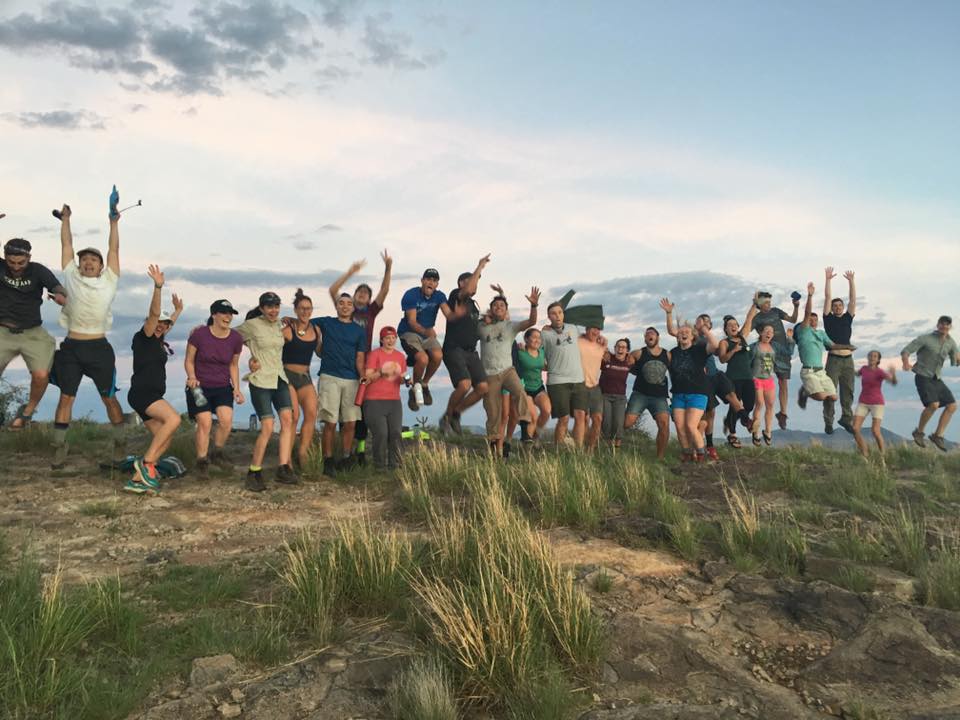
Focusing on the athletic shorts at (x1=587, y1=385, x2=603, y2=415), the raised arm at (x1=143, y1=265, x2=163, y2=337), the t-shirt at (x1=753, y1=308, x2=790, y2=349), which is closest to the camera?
the raised arm at (x1=143, y1=265, x2=163, y2=337)

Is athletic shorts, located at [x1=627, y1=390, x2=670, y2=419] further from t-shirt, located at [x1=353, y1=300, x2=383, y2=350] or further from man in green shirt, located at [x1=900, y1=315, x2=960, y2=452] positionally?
man in green shirt, located at [x1=900, y1=315, x2=960, y2=452]

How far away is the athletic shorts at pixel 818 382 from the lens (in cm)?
1422

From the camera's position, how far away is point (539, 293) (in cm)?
1033

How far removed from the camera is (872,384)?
13.4 meters

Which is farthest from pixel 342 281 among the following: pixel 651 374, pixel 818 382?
pixel 818 382

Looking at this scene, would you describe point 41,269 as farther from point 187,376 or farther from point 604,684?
point 604,684

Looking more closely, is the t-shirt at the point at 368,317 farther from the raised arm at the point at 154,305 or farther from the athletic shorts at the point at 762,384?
the athletic shorts at the point at 762,384

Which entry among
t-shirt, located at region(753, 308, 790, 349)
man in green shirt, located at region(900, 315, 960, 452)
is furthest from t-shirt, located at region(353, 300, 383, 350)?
man in green shirt, located at region(900, 315, 960, 452)

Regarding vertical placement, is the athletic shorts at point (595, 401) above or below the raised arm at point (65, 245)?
below

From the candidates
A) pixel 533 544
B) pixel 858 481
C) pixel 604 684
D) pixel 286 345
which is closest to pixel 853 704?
pixel 604 684

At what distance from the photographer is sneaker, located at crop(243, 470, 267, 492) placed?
9062 millimetres

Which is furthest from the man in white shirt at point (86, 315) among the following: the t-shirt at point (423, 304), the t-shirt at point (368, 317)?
the t-shirt at point (423, 304)

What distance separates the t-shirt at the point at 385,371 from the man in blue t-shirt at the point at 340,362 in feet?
0.54

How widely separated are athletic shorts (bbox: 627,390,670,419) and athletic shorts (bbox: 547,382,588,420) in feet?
2.80
